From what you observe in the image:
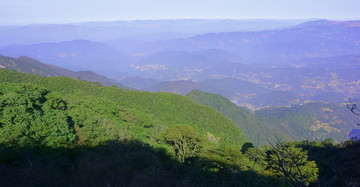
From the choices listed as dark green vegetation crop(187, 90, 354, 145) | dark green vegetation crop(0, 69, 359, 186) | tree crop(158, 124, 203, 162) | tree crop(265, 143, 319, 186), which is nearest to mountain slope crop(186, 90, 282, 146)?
dark green vegetation crop(187, 90, 354, 145)

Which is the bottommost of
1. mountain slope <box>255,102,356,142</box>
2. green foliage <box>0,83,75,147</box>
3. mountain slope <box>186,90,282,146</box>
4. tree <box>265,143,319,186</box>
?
mountain slope <box>255,102,356,142</box>

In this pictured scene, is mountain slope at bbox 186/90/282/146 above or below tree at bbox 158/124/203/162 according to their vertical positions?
below

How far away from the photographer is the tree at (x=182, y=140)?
91.0 feet

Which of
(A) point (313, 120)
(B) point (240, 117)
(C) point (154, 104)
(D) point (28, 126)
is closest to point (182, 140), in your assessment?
(D) point (28, 126)

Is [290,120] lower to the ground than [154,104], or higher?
lower

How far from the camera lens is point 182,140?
28.2 meters

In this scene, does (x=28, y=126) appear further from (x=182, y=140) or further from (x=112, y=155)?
(x=182, y=140)

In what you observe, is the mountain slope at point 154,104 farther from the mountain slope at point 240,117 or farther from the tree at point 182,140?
the mountain slope at point 240,117

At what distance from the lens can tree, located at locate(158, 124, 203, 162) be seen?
27750mm

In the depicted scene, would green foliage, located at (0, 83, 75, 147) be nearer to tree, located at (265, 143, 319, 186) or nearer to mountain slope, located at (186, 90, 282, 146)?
tree, located at (265, 143, 319, 186)

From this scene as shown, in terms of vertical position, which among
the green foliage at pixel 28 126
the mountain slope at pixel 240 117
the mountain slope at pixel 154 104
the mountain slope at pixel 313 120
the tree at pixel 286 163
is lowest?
the mountain slope at pixel 313 120

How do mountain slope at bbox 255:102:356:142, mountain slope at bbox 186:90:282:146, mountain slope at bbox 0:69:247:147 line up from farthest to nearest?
mountain slope at bbox 255:102:356:142 → mountain slope at bbox 186:90:282:146 → mountain slope at bbox 0:69:247:147

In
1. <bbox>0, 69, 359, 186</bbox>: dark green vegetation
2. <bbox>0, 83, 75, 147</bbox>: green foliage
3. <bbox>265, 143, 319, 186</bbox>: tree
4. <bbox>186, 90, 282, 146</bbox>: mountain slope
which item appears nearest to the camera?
<bbox>265, 143, 319, 186</bbox>: tree

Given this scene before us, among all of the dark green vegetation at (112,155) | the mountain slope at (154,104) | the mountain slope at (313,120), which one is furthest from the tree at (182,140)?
the mountain slope at (313,120)
